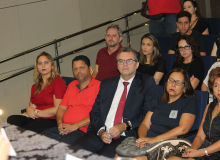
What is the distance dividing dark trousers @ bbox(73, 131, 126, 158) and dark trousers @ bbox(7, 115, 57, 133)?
632mm

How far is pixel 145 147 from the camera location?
7.03 ft

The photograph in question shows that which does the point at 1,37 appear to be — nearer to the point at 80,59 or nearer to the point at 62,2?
the point at 62,2

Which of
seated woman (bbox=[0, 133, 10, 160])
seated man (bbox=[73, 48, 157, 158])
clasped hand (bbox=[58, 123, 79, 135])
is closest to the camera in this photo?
seated woman (bbox=[0, 133, 10, 160])

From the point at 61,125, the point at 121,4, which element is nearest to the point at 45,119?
the point at 61,125

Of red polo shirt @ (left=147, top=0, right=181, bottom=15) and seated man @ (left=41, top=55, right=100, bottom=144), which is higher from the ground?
red polo shirt @ (left=147, top=0, right=181, bottom=15)

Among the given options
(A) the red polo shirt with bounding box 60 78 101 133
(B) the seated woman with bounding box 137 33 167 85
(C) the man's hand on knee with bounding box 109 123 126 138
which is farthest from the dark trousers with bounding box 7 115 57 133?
(B) the seated woman with bounding box 137 33 167 85

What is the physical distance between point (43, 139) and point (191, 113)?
1469mm

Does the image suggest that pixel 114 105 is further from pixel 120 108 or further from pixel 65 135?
pixel 65 135

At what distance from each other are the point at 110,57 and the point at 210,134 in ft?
6.43

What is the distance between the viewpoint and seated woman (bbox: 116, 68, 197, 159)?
7.37 ft

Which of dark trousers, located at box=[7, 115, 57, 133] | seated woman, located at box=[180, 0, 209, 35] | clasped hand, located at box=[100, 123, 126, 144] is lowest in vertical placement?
clasped hand, located at box=[100, 123, 126, 144]

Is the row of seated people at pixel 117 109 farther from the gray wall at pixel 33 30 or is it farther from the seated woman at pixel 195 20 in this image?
the seated woman at pixel 195 20

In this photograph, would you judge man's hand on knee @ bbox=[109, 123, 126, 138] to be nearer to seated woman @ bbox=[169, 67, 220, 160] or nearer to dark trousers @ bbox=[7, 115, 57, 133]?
seated woman @ bbox=[169, 67, 220, 160]

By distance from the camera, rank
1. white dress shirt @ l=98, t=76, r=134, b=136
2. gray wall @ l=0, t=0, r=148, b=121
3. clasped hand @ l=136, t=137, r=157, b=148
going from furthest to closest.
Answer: gray wall @ l=0, t=0, r=148, b=121 → white dress shirt @ l=98, t=76, r=134, b=136 → clasped hand @ l=136, t=137, r=157, b=148
